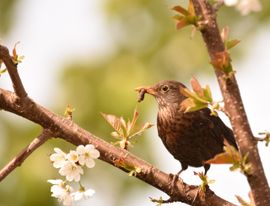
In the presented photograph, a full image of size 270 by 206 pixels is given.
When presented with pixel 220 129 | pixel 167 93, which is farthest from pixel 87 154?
pixel 167 93

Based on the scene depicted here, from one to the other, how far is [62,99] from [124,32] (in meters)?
1.19

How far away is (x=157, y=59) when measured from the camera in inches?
303

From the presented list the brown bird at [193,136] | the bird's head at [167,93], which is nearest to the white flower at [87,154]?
the brown bird at [193,136]

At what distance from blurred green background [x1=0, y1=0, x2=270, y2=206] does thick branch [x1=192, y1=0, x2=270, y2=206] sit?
449cm

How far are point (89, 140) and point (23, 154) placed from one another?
0.98 ft

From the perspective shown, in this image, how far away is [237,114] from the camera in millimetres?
2334

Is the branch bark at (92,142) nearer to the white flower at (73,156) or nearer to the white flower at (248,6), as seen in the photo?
the white flower at (73,156)

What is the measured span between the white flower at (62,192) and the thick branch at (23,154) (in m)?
0.15

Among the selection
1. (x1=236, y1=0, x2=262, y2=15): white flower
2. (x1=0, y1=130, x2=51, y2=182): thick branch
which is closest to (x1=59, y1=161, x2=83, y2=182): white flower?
(x1=0, y1=130, x2=51, y2=182): thick branch

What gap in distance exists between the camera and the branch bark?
2.83 metres

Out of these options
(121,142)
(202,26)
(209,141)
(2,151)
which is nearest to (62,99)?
(2,151)

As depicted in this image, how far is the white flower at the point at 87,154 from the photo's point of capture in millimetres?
2740

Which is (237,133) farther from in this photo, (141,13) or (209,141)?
(141,13)

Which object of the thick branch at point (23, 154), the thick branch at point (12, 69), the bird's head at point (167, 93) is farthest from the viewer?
the bird's head at point (167, 93)
